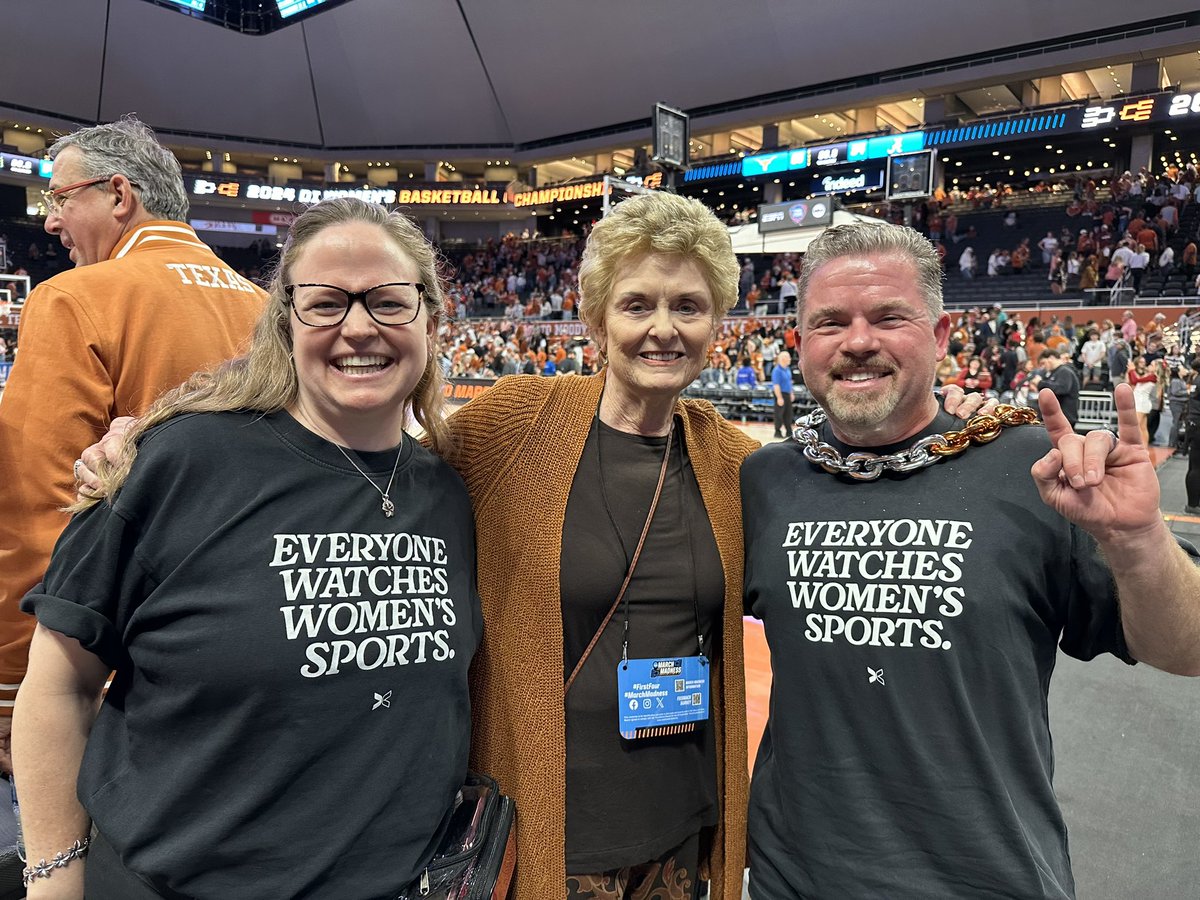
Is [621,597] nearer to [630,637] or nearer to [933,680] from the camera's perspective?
[630,637]

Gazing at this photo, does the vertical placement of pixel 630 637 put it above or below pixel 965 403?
below

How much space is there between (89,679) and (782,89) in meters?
28.0

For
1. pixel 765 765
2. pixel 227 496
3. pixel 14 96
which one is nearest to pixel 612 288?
pixel 227 496

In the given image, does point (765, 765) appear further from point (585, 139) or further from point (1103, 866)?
point (585, 139)

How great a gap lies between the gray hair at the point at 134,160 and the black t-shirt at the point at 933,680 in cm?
182

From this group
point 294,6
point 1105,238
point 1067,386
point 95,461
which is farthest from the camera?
point 294,6

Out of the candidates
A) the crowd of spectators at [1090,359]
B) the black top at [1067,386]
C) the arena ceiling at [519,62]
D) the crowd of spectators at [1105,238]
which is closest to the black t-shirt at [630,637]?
the black top at [1067,386]

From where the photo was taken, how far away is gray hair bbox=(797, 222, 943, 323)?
1486 millimetres

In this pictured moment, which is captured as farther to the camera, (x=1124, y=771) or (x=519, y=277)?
(x=519, y=277)

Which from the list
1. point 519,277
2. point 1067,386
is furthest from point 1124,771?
point 519,277

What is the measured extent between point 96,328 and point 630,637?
4.42 ft

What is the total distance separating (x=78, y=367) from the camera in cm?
162

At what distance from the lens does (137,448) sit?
119cm

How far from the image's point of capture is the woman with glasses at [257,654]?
110 cm
